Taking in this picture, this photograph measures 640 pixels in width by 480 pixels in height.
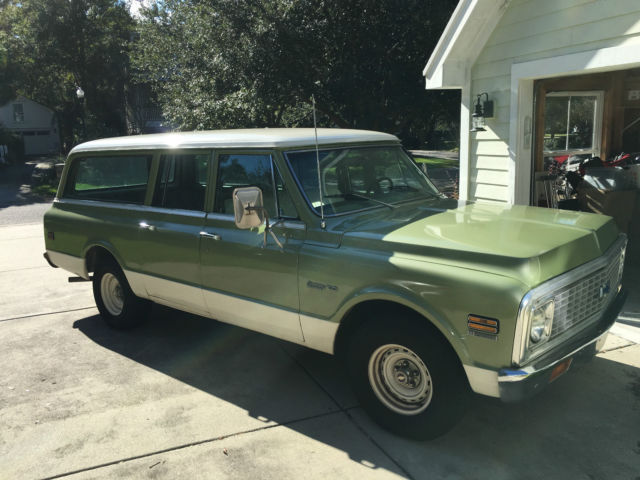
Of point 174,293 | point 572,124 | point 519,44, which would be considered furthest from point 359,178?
point 572,124

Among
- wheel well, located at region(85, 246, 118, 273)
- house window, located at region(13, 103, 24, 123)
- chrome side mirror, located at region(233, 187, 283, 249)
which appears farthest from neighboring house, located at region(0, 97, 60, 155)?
chrome side mirror, located at region(233, 187, 283, 249)

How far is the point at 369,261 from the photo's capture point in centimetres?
350

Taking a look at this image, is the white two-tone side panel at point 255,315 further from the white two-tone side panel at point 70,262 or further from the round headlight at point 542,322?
the white two-tone side panel at point 70,262

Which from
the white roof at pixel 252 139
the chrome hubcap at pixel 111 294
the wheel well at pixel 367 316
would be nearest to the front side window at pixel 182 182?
the white roof at pixel 252 139

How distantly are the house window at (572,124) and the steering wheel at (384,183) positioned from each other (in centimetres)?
459

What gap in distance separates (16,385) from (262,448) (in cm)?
247

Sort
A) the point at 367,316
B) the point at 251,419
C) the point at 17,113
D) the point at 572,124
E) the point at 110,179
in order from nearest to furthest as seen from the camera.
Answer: the point at 367,316
the point at 251,419
the point at 110,179
the point at 572,124
the point at 17,113

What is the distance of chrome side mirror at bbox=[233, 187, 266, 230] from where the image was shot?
11.9 feet

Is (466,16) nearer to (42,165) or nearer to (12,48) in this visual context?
(42,165)

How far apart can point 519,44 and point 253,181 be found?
169 inches

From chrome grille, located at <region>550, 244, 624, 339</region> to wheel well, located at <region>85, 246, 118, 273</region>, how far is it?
4328mm

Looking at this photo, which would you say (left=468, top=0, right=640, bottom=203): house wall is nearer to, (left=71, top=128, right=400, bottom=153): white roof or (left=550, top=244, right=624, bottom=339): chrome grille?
(left=71, top=128, right=400, bottom=153): white roof

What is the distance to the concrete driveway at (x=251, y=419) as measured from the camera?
3383 mm

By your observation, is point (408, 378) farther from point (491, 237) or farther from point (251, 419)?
point (251, 419)
